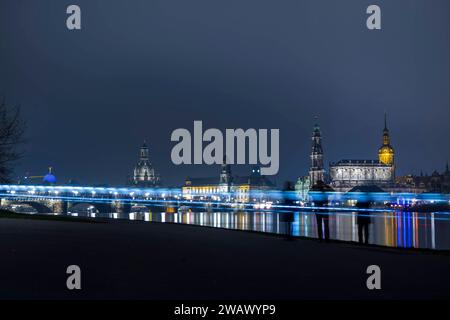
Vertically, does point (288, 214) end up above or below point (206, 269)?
above

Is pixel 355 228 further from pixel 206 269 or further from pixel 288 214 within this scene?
pixel 206 269

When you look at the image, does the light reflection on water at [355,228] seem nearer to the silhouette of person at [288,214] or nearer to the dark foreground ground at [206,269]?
the silhouette of person at [288,214]

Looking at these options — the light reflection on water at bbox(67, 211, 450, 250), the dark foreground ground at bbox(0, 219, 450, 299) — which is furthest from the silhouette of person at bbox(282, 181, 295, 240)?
the dark foreground ground at bbox(0, 219, 450, 299)

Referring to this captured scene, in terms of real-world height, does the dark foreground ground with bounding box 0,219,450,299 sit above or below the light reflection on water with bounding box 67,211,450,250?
above

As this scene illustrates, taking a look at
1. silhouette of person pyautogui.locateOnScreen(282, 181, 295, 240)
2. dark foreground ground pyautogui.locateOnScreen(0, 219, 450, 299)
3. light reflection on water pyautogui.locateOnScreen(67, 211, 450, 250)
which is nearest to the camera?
dark foreground ground pyautogui.locateOnScreen(0, 219, 450, 299)

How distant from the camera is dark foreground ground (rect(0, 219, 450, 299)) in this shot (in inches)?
388

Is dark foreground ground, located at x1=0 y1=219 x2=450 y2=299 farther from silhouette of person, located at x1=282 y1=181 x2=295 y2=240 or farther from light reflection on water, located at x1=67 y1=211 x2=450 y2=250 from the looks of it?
light reflection on water, located at x1=67 y1=211 x2=450 y2=250

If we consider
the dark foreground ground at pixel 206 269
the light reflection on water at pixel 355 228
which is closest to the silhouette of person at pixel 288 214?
the light reflection on water at pixel 355 228

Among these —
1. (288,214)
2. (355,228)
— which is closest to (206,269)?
(288,214)

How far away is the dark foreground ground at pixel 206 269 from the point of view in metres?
9.87

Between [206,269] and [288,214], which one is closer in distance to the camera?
[206,269]

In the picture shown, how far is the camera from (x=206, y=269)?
12.2 metres

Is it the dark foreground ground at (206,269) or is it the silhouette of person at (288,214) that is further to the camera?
the silhouette of person at (288,214)
